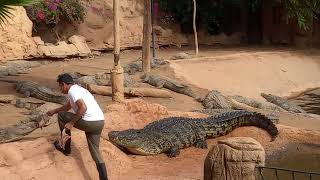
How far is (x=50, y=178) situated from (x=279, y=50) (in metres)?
13.9

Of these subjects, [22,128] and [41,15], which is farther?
[41,15]

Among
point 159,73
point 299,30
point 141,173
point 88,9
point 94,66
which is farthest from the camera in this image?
point 299,30

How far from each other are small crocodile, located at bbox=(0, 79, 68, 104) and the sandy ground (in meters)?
0.33

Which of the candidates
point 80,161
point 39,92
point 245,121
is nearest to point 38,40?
point 39,92

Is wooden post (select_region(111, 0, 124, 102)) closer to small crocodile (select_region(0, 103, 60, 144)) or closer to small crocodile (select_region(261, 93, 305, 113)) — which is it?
small crocodile (select_region(0, 103, 60, 144))

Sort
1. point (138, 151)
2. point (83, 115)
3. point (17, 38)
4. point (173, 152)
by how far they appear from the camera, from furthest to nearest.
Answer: point (17, 38) → point (173, 152) → point (138, 151) → point (83, 115)

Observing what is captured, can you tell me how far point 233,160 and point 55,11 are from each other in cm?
1322

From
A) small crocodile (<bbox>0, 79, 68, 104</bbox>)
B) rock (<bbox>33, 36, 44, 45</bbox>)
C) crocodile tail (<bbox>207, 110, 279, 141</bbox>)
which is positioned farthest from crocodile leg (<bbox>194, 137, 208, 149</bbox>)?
rock (<bbox>33, 36, 44, 45</bbox>)

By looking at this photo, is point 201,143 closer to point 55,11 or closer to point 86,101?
point 86,101

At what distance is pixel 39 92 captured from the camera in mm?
10711

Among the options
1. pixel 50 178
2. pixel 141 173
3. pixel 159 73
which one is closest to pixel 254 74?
pixel 159 73

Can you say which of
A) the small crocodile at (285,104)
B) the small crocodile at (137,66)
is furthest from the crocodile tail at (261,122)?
the small crocodile at (137,66)

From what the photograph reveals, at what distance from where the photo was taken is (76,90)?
5309 millimetres

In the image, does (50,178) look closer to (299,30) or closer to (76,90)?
(76,90)
